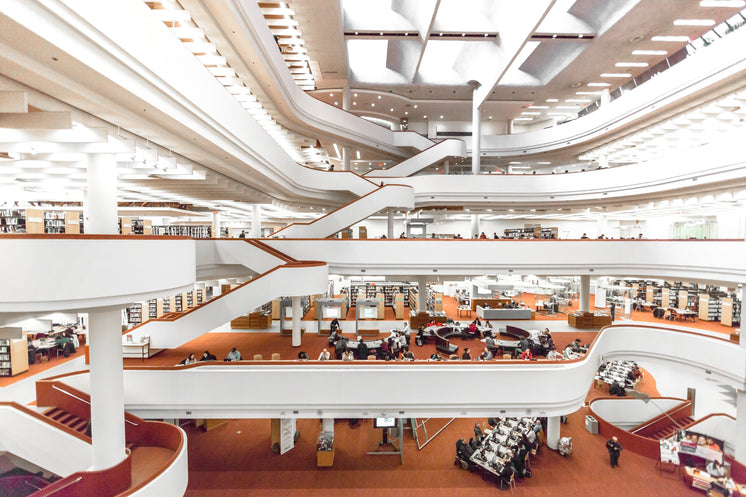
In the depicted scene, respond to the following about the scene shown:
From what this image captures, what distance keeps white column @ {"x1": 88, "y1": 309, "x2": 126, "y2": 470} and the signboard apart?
467 centimetres

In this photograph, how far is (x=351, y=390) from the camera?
927 cm

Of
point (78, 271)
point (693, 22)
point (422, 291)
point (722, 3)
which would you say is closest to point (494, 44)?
point (693, 22)

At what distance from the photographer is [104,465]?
6406 millimetres

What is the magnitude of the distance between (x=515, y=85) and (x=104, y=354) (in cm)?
2210

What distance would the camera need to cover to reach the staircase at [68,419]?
792 centimetres

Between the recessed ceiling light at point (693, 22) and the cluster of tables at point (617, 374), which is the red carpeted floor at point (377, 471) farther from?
the recessed ceiling light at point (693, 22)

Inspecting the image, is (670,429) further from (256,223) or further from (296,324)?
(256,223)

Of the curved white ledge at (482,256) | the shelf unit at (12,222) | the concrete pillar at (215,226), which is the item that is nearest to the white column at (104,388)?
the curved white ledge at (482,256)

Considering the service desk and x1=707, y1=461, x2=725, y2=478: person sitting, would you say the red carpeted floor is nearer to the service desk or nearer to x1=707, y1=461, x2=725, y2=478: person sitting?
x1=707, y1=461, x2=725, y2=478: person sitting

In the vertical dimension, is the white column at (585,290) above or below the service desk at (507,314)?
above

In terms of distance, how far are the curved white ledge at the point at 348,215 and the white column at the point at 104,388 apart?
8843 millimetres

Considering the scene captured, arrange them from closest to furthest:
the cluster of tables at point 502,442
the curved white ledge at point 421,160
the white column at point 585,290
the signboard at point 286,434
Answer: the cluster of tables at point 502,442, the signboard at point 286,434, the white column at point 585,290, the curved white ledge at point 421,160

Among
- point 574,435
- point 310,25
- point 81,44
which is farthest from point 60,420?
point 310,25

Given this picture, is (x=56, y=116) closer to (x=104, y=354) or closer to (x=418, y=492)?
(x=104, y=354)
